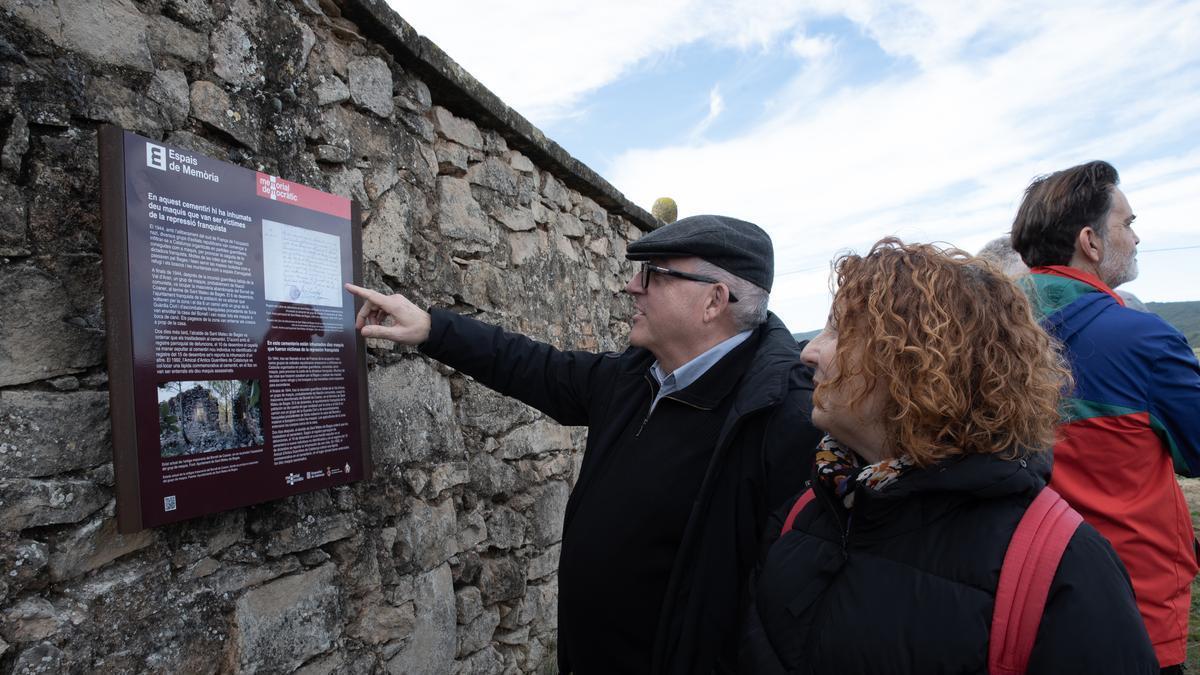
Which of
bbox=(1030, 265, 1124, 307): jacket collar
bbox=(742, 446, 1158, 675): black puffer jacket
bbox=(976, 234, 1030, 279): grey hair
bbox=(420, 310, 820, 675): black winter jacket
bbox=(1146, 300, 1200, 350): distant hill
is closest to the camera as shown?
bbox=(742, 446, 1158, 675): black puffer jacket

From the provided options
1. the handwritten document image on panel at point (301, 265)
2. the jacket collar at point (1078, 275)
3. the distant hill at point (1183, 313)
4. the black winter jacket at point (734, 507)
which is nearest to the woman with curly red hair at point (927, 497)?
the black winter jacket at point (734, 507)

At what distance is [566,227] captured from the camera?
404 centimetres

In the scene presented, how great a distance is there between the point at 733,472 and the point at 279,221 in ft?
4.21

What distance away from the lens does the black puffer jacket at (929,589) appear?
1030mm

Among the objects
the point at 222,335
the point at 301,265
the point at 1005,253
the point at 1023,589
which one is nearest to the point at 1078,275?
the point at 1005,253

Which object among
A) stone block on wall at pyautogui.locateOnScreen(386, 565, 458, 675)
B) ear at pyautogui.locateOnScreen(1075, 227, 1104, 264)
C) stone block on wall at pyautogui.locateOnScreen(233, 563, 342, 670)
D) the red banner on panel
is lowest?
stone block on wall at pyautogui.locateOnScreen(386, 565, 458, 675)

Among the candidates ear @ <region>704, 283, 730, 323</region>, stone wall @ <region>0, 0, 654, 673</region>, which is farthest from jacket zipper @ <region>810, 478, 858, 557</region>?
stone wall @ <region>0, 0, 654, 673</region>

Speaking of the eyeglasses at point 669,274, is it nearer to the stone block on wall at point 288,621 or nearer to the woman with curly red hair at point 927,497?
the woman with curly red hair at point 927,497

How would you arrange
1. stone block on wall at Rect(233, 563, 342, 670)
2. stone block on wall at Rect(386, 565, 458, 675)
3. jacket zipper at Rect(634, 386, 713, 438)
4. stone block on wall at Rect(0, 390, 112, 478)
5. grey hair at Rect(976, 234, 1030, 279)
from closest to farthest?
stone block on wall at Rect(0, 390, 112, 478)
stone block on wall at Rect(233, 563, 342, 670)
jacket zipper at Rect(634, 386, 713, 438)
stone block on wall at Rect(386, 565, 458, 675)
grey hair at Rect(976, 234, 1030, 279)

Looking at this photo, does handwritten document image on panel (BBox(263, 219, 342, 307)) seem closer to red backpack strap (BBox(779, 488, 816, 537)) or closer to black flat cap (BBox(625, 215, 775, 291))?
black flat cap (BBox(625, 215, 775, 291))

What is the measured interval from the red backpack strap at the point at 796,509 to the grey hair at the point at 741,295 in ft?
2.33

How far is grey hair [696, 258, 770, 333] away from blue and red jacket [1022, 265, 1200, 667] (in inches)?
29.5

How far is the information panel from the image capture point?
4.92 feet

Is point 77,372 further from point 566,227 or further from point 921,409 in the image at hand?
point 566,227
